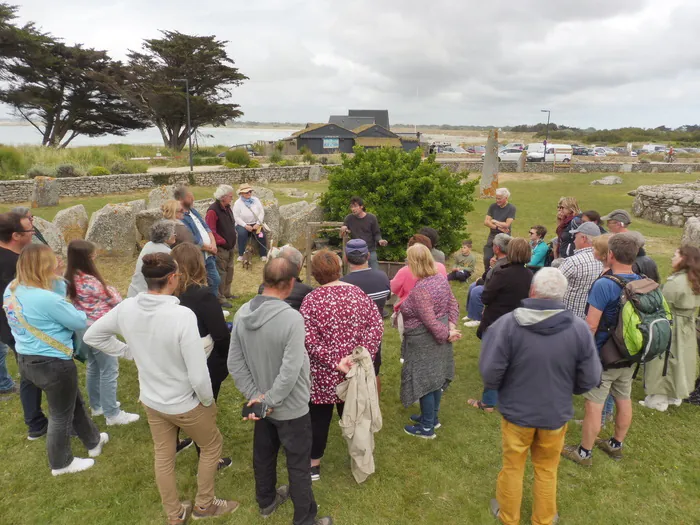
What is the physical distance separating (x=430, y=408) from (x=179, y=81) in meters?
34.7

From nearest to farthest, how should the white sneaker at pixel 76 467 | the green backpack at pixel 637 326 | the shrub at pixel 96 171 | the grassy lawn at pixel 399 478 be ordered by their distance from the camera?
the grassy lawn at pixel 399 478, the green backpack at pixel 637 326, the white sneaker at pixel 76 467, the shrub at pixel 96 171

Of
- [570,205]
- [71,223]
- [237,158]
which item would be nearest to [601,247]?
[570,205]

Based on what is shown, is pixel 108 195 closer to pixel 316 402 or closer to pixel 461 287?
pixel 461 287

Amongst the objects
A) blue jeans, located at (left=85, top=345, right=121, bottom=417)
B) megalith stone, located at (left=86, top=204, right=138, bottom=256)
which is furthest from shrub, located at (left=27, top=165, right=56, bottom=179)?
blue jeans, located at (left=85, top=345, right=121, bottom=417)

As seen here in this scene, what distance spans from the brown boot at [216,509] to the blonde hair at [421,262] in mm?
2198

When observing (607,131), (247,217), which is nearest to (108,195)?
(247,217)

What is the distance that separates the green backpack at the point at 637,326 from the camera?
10.5 feet

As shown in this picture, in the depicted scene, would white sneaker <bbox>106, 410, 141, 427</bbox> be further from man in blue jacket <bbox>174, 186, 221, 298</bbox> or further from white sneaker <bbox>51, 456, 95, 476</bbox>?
man in blue jacket <bbox>174, 186, 221, 298</bbox>

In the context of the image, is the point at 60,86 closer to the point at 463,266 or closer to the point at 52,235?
the point at 52,235

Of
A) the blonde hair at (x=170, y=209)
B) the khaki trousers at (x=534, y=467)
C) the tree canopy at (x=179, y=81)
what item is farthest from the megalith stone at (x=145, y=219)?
the tree canopy at (x=179, y=81)

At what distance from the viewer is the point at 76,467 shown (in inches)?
134

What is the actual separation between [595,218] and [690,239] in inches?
291

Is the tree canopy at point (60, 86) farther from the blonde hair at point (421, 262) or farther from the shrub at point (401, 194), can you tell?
the blonde hair at point (421, 262)

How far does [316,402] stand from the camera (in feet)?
9.86
